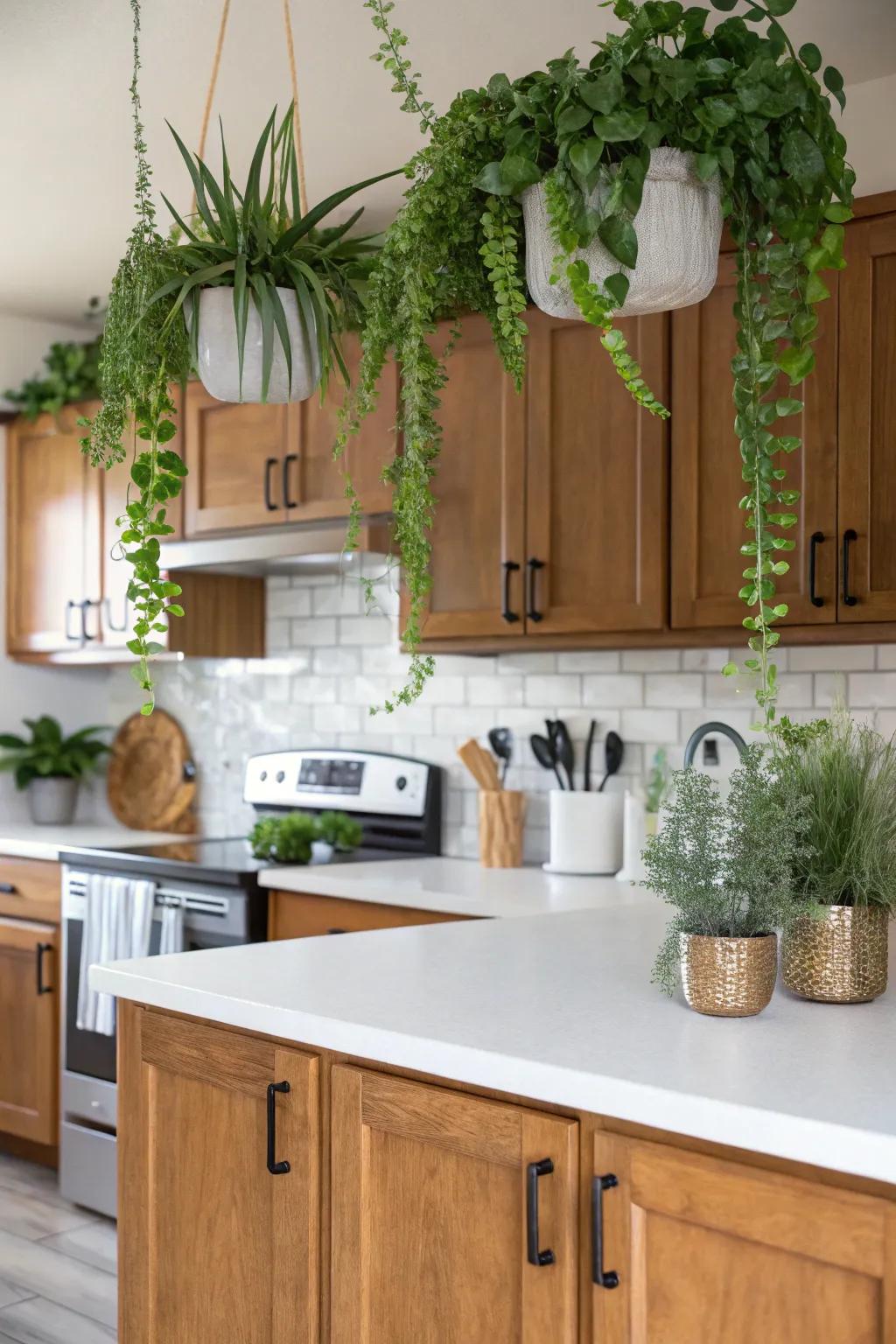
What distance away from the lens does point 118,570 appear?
15.2 feet

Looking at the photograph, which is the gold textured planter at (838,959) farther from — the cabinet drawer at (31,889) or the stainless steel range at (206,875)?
the cabinet drawer at (31,889)

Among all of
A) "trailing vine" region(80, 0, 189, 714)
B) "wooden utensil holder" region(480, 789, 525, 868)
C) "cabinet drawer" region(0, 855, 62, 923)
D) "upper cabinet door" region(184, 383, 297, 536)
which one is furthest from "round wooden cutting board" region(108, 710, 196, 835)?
"trailing vine" region(80, 0, 189, 714)

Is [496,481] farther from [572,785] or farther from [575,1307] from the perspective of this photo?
[575,1307]

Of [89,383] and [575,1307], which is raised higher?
[89,383]

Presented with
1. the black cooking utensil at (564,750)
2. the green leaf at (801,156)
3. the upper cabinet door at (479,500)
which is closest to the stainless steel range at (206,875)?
the black cooking utensil at (564,750)

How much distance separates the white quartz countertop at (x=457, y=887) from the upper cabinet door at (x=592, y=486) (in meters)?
0.62

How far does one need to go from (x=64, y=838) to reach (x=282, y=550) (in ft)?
4.23

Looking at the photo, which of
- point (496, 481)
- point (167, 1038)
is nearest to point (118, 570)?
point (496, 481)

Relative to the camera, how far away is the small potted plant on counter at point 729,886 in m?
1.59

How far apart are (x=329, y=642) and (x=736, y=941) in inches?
121

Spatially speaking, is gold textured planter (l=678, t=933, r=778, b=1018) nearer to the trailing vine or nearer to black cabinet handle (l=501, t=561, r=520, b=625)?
the trailing vine

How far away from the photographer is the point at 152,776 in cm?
502

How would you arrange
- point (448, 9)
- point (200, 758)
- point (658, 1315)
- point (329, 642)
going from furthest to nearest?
point (200, 758) → point (329, 642) → point (448, 9) → point (658, 1315)

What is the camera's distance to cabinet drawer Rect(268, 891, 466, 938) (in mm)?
3361
